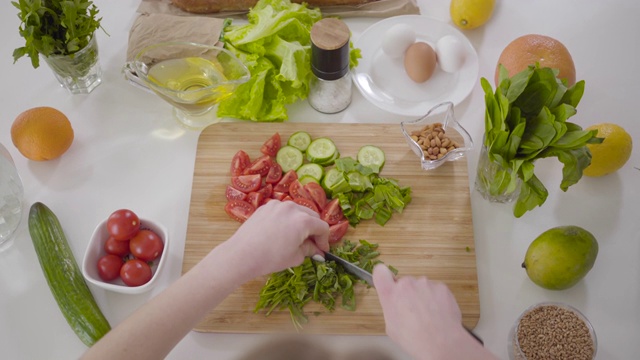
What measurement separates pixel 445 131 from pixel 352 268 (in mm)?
531

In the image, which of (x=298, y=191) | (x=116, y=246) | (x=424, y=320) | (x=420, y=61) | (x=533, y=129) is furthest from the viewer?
(x=420, y=61)

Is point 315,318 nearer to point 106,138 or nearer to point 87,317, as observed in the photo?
point 87,317

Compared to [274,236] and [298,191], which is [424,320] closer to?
[274,236]

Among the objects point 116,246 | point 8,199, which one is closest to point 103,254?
point 116,246

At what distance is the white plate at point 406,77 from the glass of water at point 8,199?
3.32 ft

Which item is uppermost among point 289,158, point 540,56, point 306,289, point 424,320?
point 540,56

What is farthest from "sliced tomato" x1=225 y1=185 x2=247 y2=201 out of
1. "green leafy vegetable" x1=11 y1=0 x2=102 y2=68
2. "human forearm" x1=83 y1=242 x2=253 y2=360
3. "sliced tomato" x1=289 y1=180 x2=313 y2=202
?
"green leafy vegetable" x1=11 y1=0 x2=102 y2=68

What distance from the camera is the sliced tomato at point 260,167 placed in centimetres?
160

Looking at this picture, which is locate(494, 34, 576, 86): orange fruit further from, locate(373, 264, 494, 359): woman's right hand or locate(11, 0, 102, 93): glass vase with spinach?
locate(11, 0, 102, 93): glass vase with spinach

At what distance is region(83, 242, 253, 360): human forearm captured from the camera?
1.07 m

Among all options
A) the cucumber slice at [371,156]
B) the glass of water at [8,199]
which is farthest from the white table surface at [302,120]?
the cucumber slice at [371,156]

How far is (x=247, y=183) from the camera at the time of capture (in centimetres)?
157

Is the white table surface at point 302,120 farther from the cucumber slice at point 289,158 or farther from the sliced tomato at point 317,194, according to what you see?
the sliced tomato at point 317,194

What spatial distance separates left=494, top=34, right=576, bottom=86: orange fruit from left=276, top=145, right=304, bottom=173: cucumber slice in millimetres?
608
